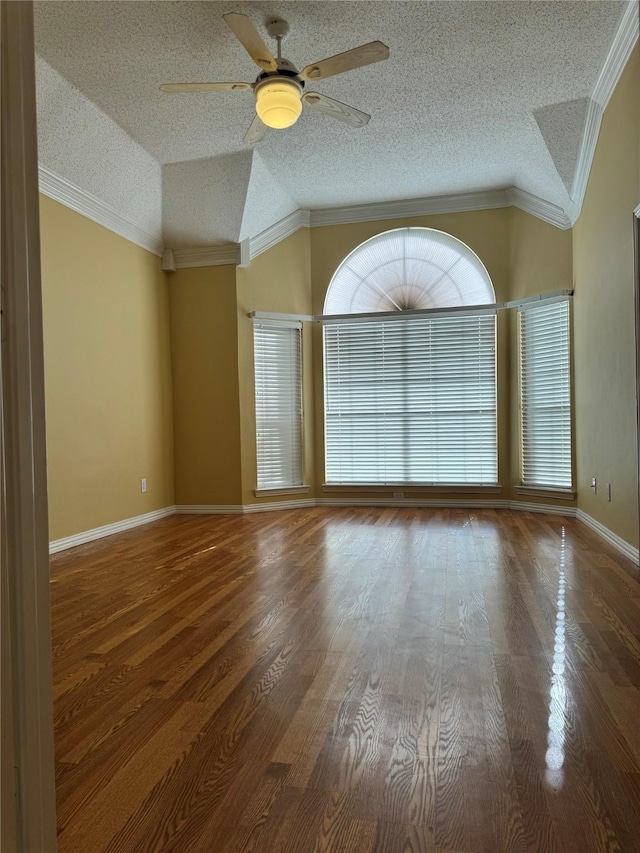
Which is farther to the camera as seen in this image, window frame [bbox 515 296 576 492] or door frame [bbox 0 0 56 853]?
window frame [bbox 515 296 576 492]

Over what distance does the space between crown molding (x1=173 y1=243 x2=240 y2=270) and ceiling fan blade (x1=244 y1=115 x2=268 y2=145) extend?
2142mm

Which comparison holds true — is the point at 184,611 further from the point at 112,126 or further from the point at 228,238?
the point at 228,238

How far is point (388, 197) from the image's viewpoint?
623 centimetres

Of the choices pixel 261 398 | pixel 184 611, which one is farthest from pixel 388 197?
pixel 184 611

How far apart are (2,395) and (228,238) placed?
545cm

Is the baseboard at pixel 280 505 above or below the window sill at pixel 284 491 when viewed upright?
below

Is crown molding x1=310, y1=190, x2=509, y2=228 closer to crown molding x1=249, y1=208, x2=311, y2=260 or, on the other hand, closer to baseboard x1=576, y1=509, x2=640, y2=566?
crown molding x1=249, y1=208, x2=311, y2=260

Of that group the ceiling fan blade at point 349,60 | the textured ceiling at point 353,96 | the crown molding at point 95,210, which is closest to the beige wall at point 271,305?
the textured ceiling at point 353,96

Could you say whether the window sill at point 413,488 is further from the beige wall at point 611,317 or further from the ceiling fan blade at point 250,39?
the ceiling fan blade at point 250,39

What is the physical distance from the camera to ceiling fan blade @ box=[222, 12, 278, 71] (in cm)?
275

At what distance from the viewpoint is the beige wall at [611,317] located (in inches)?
141

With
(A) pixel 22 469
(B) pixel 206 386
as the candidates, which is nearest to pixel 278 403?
(B) pixel 206 386

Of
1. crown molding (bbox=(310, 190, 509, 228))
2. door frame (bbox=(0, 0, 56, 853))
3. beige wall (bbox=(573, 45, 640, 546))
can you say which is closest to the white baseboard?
beige wall (bbox=(573, 45, 640, 546))

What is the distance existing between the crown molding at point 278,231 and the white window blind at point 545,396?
2.67 meters
